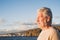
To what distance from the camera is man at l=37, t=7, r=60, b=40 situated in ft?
14.4

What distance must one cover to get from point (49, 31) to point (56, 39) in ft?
0.64

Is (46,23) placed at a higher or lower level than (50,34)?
higher

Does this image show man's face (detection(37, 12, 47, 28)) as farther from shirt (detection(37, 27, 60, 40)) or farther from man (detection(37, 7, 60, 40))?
shirt (detection(37, 27, 60, 40))

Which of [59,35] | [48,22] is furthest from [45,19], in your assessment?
[59,35]

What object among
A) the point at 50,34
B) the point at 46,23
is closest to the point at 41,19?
the point at 46,23

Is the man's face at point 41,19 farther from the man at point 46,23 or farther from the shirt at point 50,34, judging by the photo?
the shirt at point 50,34

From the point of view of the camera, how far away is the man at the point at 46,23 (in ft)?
14.4

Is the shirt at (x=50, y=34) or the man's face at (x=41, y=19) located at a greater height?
the man's face at (x=41, y=19)

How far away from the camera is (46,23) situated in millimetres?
4453

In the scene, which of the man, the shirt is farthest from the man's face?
the shirt

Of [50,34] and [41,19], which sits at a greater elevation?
[41,19]

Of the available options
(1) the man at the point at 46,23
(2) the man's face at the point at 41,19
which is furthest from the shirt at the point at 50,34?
(2) the man's face at the point at 41,19

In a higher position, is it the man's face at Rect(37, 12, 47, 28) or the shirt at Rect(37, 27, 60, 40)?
the man's face at Rect(37, 12, 47, 28)

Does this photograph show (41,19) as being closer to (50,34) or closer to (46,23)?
(46,23)
